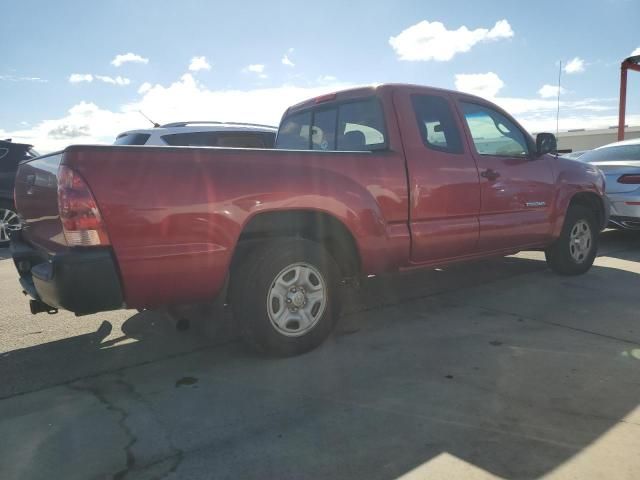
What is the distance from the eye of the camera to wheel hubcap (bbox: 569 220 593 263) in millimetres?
5461

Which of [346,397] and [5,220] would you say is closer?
[346,397]

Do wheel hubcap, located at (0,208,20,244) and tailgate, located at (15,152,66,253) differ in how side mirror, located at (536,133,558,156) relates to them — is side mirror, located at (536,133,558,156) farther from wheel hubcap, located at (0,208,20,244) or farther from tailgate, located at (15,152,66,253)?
wheel hubcap, located at (0,208,20,244)

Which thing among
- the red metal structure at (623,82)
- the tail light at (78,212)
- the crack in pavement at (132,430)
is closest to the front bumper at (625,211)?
the crack in pavement at (132,430)

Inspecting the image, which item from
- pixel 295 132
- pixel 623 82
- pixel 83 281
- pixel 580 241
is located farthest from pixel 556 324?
pixel 623 82

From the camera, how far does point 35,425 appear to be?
2.55 m

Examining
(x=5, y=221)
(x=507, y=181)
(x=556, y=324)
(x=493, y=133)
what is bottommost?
(x=556, y=324)

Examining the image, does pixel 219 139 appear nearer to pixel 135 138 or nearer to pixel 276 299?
pixel 135 138

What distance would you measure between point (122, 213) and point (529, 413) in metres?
2.33

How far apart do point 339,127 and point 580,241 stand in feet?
10.3

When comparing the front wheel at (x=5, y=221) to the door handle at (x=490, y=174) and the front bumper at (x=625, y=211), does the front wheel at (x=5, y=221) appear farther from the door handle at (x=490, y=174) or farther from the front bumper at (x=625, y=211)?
the front bumper at (x=625, y=211)

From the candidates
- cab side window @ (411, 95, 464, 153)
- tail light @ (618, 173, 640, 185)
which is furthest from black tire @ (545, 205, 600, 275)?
cab side window @ (411, 95, 464, 153)

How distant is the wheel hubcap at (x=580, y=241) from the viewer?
215 inches

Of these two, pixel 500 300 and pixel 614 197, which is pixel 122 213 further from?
pixel 614 197

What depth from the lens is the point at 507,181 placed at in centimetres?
455
